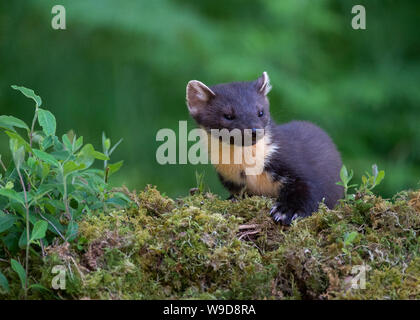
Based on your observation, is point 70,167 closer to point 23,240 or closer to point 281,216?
point 23,240

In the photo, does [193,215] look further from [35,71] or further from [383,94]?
[35,71]

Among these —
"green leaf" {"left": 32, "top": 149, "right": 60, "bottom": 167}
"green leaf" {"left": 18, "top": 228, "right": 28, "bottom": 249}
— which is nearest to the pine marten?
"green leaf" {"left": 32, "top": 149, "right": 60, "bottom": 167}

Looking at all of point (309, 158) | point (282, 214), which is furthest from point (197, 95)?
point (282, 214)

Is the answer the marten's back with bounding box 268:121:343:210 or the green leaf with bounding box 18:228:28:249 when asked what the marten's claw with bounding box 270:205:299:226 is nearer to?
the marten's back with bounding box 268:121:343:210

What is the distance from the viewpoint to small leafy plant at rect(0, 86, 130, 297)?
281cm

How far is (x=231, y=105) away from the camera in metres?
4.82

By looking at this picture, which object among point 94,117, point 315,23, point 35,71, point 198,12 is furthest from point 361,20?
point 35,71

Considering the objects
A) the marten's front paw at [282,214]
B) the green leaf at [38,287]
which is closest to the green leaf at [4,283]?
the green leaf at [38,287]

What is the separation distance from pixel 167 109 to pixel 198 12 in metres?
1.92

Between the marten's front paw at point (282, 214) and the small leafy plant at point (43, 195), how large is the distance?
93 cm

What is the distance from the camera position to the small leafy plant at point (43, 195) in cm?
281

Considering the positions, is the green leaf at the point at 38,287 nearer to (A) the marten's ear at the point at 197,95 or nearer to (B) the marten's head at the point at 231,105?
(B) the marten's head at the point at 231,105

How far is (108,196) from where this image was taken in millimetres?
3406
